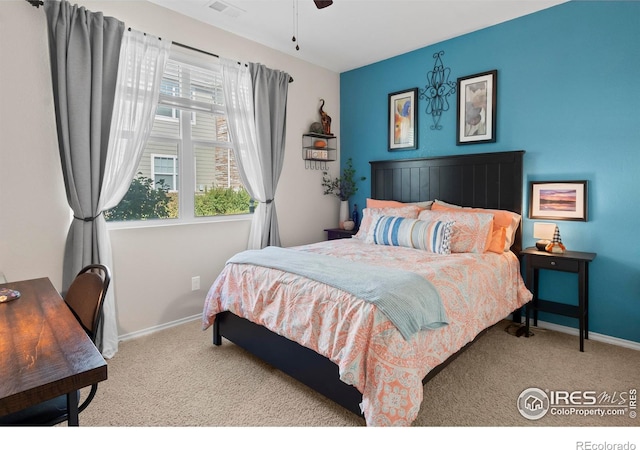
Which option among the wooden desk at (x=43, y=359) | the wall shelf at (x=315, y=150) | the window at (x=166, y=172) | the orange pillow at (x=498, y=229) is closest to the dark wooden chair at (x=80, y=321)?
the wooden desk at (x=43, y=359)

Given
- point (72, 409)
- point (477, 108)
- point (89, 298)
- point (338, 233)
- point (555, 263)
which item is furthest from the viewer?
point (338, 233)

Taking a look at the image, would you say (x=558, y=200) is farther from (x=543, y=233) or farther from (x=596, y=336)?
(x=596, y=336)

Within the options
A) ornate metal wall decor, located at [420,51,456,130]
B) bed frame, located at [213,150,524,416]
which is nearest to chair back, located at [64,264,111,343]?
bed frame, located at [213,150,524,416]

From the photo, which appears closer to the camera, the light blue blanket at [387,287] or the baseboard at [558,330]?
the light blue blanket at [387,287]

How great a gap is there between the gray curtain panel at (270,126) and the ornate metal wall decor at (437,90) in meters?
1.58

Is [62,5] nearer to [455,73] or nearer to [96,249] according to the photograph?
[96,249]

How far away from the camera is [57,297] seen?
1616mm

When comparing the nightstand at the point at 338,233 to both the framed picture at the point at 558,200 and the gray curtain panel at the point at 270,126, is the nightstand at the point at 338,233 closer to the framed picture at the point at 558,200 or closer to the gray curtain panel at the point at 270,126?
A: the gray curtain panel at the point at 270,126

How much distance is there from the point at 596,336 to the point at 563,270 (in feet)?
2.30

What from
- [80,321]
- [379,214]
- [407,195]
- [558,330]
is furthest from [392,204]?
[80,321]

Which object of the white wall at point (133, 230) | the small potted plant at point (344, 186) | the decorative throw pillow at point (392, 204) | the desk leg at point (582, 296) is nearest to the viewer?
the white wall at point (133, 230)

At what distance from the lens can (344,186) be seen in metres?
4.66

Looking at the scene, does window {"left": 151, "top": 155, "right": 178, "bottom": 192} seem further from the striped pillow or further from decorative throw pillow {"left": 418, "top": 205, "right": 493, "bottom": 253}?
decorative throw pillow {"left": 418, "top": 205, "right": 493, "bottom": 253}

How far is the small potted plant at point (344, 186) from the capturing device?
464cm
